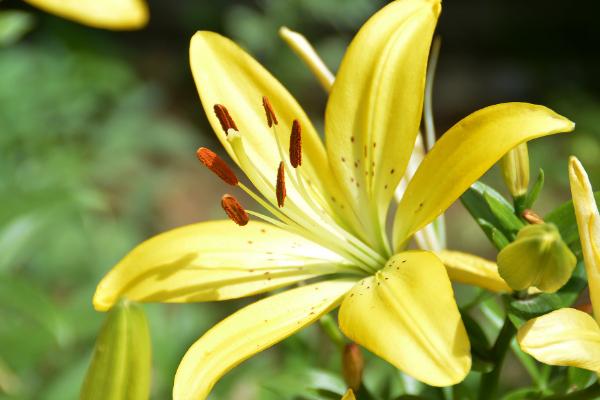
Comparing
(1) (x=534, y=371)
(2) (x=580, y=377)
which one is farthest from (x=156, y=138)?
(2) (x=580, y=377)

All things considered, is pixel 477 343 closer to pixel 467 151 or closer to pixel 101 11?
pixel 467 151

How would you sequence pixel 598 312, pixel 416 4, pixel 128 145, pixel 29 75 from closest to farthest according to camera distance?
pixel 598 312 < pixel 416 4 < pixel 29 75 < pixel 128 145

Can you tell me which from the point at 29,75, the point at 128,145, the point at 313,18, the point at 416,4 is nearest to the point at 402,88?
the point at 416,4

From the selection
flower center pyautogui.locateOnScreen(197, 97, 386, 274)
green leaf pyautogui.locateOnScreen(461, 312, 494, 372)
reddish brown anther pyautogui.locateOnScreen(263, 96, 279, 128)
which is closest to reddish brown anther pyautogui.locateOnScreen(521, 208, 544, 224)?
green leaf pyautogui.locateOnScreen(461, 312, 494, 372)

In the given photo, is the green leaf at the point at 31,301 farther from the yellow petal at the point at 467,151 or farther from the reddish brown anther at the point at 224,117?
the yellow petal at the point at 467,151

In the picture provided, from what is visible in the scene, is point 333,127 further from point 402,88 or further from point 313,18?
point 313,18

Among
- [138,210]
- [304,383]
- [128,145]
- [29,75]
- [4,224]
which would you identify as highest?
[304,383]

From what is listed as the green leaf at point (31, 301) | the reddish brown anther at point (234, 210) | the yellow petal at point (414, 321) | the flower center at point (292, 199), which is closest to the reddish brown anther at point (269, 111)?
the flower center at point (292, 199)
